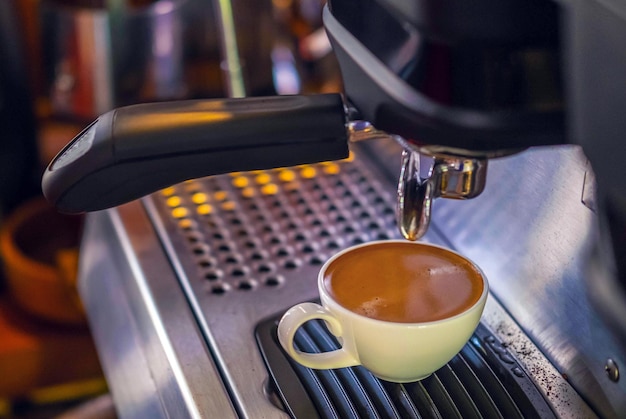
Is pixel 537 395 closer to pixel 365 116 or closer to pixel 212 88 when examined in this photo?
pixel 365 116

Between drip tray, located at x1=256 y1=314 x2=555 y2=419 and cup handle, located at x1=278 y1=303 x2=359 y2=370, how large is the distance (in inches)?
0.6

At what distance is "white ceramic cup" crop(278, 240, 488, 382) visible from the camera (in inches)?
15.9

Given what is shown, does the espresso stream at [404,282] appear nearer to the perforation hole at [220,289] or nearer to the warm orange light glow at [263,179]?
the perforation hole at [220,289]

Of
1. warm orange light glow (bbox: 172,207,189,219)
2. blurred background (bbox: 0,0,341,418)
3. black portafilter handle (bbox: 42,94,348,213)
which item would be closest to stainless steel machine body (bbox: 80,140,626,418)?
warm orange light glow (bbox: 172,207,189,219)

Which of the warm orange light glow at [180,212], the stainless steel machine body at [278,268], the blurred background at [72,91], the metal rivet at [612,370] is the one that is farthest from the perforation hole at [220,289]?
the blurred background at [72,91]

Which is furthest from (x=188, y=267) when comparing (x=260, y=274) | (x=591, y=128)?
(x=591, y=128)

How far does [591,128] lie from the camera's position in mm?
293

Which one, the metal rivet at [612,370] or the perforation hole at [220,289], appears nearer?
the metal rivet at [612,370]

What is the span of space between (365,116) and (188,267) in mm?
246

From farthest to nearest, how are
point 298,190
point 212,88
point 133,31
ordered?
point 212,88 < point 133,31 < point 298,190

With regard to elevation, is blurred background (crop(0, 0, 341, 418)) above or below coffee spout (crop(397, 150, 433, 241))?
below

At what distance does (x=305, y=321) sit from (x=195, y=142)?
0.40 feet

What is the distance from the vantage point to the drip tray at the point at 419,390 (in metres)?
0.42

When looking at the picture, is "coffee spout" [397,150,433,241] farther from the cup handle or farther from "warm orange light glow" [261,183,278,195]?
"warm orange light glow" [261,183,278,195]
